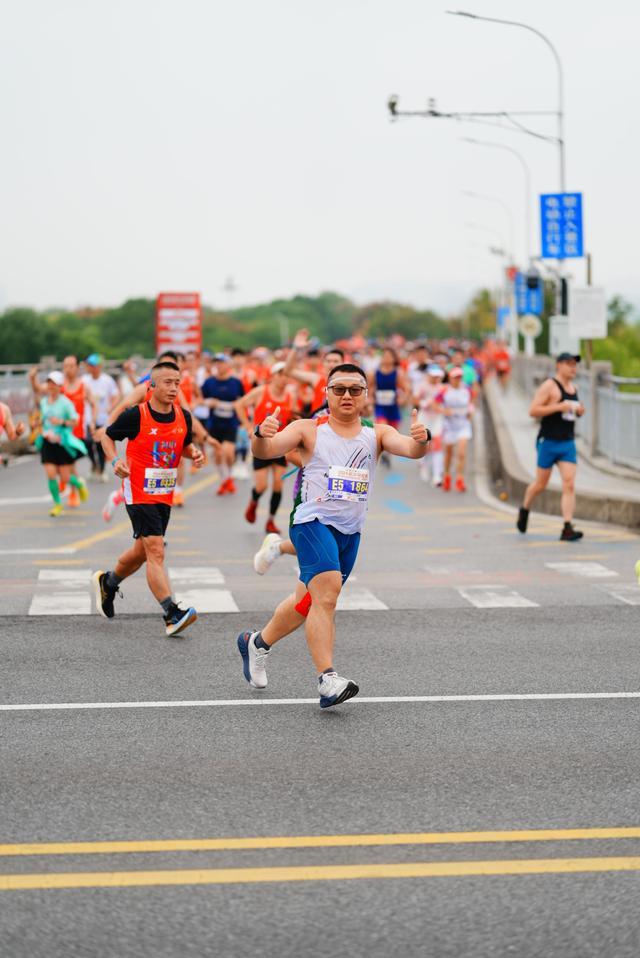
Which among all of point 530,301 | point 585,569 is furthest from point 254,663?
point 530,301

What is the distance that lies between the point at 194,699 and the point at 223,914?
3.52 meters

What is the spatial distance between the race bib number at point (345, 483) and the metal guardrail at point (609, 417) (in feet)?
42.6

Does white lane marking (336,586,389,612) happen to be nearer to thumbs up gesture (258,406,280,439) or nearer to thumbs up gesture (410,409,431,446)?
thumbs up gesture (410,409,431,446)

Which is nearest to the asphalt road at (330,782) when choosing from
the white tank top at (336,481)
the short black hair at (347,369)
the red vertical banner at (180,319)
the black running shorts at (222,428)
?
the white tank top at (336,481)

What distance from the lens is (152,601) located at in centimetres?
1245

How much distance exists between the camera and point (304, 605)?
856cm

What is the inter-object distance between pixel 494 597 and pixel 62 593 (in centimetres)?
319

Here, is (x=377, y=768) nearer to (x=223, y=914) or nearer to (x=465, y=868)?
(x=465, y=868)

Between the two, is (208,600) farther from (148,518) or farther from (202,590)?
(148,518)

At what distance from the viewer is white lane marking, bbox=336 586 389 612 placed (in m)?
12.0

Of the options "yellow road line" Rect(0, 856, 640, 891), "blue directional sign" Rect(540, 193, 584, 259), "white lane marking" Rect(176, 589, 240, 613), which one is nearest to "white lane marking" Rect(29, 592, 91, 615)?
"white lane marking" Rect(176, 589, 240, 613)

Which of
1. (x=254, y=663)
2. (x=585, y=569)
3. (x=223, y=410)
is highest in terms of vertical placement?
(x=223, y=410)

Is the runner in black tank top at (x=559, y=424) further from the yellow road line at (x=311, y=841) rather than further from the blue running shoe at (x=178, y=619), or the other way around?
the yellow road line at (x=311, y=841)

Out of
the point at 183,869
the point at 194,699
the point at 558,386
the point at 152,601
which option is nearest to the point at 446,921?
the point at 183,869
